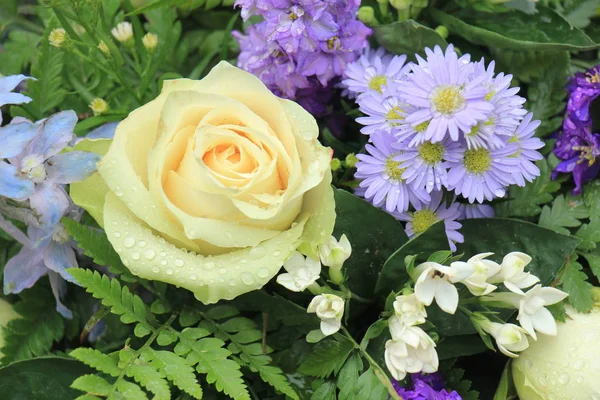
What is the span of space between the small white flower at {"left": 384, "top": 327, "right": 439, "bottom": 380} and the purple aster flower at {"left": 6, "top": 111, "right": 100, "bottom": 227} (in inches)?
11.9

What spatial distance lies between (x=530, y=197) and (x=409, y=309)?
0.27 m

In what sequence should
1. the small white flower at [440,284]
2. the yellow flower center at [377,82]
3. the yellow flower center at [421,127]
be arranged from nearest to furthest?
the small white flower at [440,284], the yellow flower center at [421,127], the yellow flower center at [377,82]

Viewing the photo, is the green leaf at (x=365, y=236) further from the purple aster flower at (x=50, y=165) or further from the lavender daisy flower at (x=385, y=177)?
the purple aster flower at (x=50, y=165)

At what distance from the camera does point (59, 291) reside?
697mm

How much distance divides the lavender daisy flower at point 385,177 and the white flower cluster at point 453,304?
0.36 feet

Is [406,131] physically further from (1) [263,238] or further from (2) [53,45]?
(2) [53,45]

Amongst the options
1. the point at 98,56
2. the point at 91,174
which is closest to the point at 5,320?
the point at 91,174

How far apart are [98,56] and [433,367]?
1.77 ft

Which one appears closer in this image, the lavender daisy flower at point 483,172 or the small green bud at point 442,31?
the lavender daisy flower at point 483,172

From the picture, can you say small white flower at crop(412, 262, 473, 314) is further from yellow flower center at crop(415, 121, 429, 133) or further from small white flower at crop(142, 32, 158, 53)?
small white flower at crop(142, 32, 158, 53)

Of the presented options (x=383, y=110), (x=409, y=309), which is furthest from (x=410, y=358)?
(x=383, y=110)

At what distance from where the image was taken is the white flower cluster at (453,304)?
51 centimetres

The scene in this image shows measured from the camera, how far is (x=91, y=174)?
22.5 inches

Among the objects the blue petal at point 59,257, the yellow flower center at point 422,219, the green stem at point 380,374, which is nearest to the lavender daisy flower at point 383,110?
the yellow flower center at point 422,219
